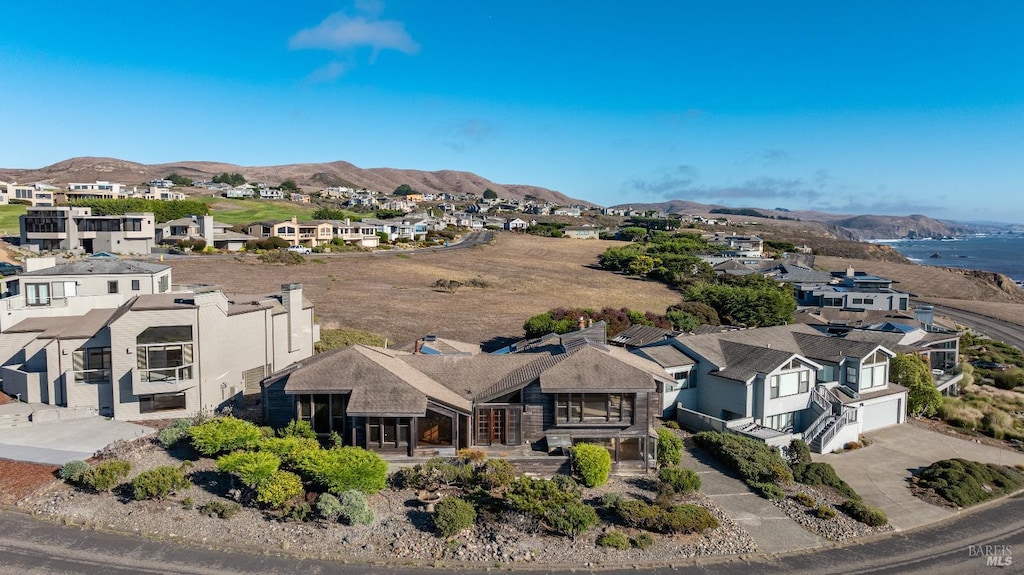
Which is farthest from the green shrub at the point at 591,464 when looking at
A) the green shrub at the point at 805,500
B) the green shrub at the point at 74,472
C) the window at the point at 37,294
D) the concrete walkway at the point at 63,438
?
the window at the point at 37,294

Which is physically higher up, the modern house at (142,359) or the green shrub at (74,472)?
the modern house at (142,359)

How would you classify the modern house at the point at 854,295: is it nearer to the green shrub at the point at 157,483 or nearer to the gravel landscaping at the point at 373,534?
the gravel landscaping at the point at 373,534

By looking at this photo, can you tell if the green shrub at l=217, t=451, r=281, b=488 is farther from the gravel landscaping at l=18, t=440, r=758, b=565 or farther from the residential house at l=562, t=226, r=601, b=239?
the residential house at l=562, t=226, r=601, b=239

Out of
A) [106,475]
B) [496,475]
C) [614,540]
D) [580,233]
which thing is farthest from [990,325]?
[580,233]

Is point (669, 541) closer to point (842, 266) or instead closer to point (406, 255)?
point (406, 255)

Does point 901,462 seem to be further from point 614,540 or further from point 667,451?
point 614,540

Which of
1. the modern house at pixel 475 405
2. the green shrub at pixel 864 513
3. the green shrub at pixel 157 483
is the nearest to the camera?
the green shrub at pixel 157 483

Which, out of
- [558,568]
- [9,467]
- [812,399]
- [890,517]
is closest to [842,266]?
[812,399]
